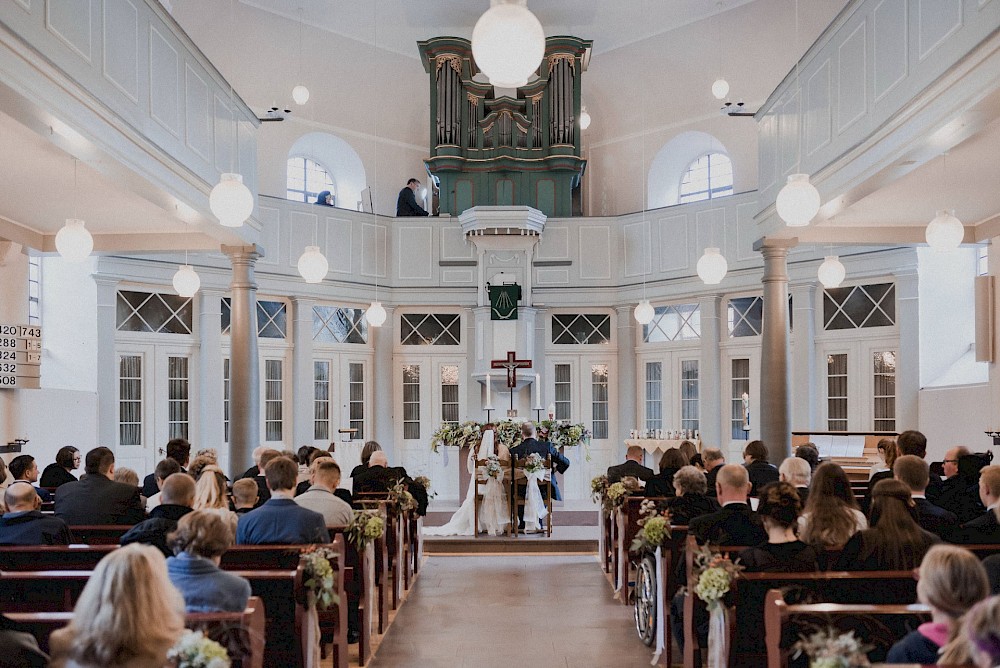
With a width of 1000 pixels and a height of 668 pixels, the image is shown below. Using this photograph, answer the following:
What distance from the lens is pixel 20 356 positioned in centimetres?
1111

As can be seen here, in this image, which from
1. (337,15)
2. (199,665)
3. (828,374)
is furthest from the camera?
(337,15)

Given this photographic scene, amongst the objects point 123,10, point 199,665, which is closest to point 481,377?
point 123,10

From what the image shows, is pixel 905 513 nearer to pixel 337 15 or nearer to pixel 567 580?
pixel 567 580

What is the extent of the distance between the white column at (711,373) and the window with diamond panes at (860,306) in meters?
1.77

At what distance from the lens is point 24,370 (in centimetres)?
1109

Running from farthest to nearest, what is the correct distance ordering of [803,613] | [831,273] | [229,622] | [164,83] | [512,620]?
[831,273]
[164,83]
[512,620]
[803,613]
[229,622]

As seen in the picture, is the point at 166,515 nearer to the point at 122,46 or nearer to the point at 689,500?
the point at 689,500

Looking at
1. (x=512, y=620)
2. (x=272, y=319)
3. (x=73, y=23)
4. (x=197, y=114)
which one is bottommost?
(x=512, y=620)

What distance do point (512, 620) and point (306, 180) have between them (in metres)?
11.5

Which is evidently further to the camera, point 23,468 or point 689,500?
point 23,468

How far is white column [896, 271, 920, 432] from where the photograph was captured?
13383mm

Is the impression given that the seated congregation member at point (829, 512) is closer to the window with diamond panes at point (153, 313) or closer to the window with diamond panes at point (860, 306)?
the window with diamond panes at point (860, 306)

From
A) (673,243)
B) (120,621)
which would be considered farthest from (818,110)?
(120,621)

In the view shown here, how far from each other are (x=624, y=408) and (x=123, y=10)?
11153 mm
